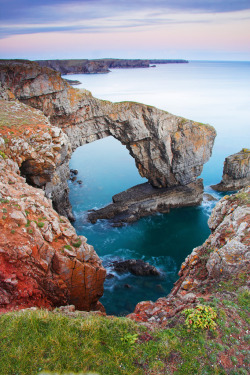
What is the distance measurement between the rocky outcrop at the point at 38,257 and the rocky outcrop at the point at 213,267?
12.1 feet

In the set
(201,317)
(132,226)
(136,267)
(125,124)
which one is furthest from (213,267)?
(125,124)

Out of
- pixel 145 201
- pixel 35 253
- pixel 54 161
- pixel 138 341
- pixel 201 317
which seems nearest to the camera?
pixel 138 341

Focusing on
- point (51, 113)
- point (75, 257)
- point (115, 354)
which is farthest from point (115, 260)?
point (115, 354)

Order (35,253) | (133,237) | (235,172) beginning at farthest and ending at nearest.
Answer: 1. (235,172)
2. (133,237)
3. (35,253)

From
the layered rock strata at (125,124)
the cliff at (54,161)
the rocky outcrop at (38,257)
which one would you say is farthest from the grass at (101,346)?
the layered rock strata at (125,124)

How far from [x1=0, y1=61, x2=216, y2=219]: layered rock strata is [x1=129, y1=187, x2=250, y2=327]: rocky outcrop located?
2315 centimetres

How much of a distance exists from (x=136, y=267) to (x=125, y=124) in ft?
63.9

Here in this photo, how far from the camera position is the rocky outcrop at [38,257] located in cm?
1178

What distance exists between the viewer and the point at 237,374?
305 inches

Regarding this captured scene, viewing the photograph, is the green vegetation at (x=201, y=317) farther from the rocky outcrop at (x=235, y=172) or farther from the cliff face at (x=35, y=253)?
the rocky outcrop at (x=235, y=172)

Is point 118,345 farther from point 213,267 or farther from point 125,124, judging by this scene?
point 125,124

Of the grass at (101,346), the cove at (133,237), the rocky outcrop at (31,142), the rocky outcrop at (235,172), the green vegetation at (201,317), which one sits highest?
the rocky outcrop at (31,142)

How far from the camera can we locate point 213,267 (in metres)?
12.7

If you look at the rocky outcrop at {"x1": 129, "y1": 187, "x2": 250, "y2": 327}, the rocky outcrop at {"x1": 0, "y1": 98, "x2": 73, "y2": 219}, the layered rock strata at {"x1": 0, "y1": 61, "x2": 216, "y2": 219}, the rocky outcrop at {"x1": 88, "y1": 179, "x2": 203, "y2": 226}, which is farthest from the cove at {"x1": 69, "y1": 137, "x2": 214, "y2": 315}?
the rocky outcrop at {"x1": 0, "y1": 98, "x2": 73, "y2": 219}
